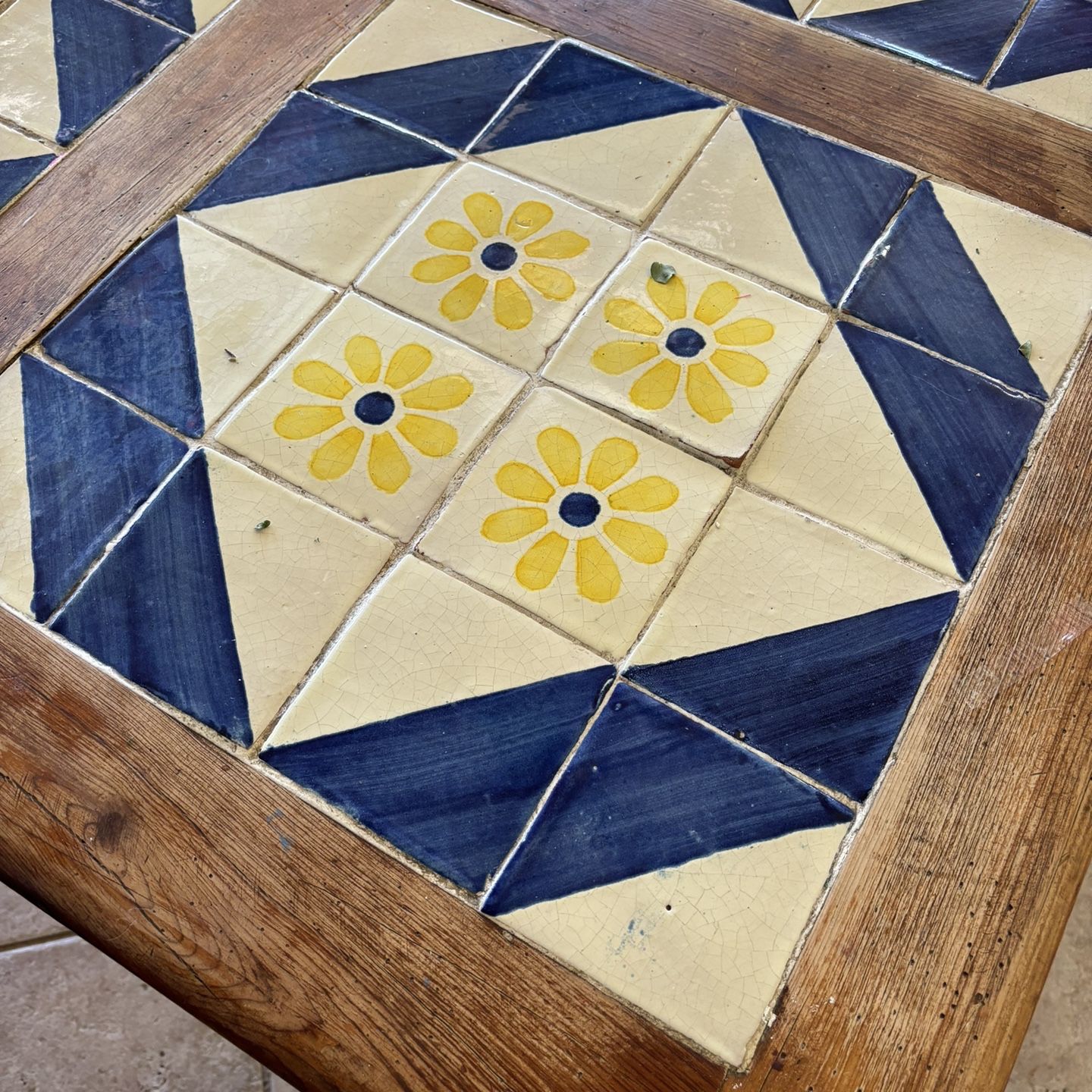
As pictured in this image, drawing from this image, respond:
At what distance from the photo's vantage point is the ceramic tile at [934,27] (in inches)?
48.4

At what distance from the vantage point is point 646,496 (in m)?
0.96

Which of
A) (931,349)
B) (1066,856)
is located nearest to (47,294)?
(931,349)

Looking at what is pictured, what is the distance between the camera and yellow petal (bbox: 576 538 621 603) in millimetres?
913

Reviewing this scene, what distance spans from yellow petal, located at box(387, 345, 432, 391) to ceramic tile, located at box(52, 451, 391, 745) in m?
0.15

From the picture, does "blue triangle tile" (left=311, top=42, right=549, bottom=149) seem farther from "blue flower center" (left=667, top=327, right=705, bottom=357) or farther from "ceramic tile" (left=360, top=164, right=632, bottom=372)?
"blue flower center" (left=667, top=327, right=705, bottom=357)

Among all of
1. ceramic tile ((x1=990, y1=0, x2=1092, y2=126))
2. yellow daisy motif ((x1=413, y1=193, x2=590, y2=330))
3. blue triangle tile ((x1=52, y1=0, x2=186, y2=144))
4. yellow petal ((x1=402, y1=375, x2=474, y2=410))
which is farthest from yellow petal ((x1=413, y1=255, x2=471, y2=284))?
ceramic tile ((x1=990, y1=0, x2=1092, y2=126))

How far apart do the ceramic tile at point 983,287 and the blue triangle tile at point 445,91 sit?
46 centimetres

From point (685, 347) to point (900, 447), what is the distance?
0.73 feet

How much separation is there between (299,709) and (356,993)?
22 cm

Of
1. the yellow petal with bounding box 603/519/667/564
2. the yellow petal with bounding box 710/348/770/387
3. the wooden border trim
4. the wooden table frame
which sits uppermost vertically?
the wooden border trim

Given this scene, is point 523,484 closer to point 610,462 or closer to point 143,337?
point 610,462

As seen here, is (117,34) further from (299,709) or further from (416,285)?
(299,709)

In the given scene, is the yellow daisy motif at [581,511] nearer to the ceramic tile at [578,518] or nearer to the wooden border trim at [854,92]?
the ceramic tile at [578,518]

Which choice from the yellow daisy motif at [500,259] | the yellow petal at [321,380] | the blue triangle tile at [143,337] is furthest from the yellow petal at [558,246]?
the blue triangle tile at [143,337]
